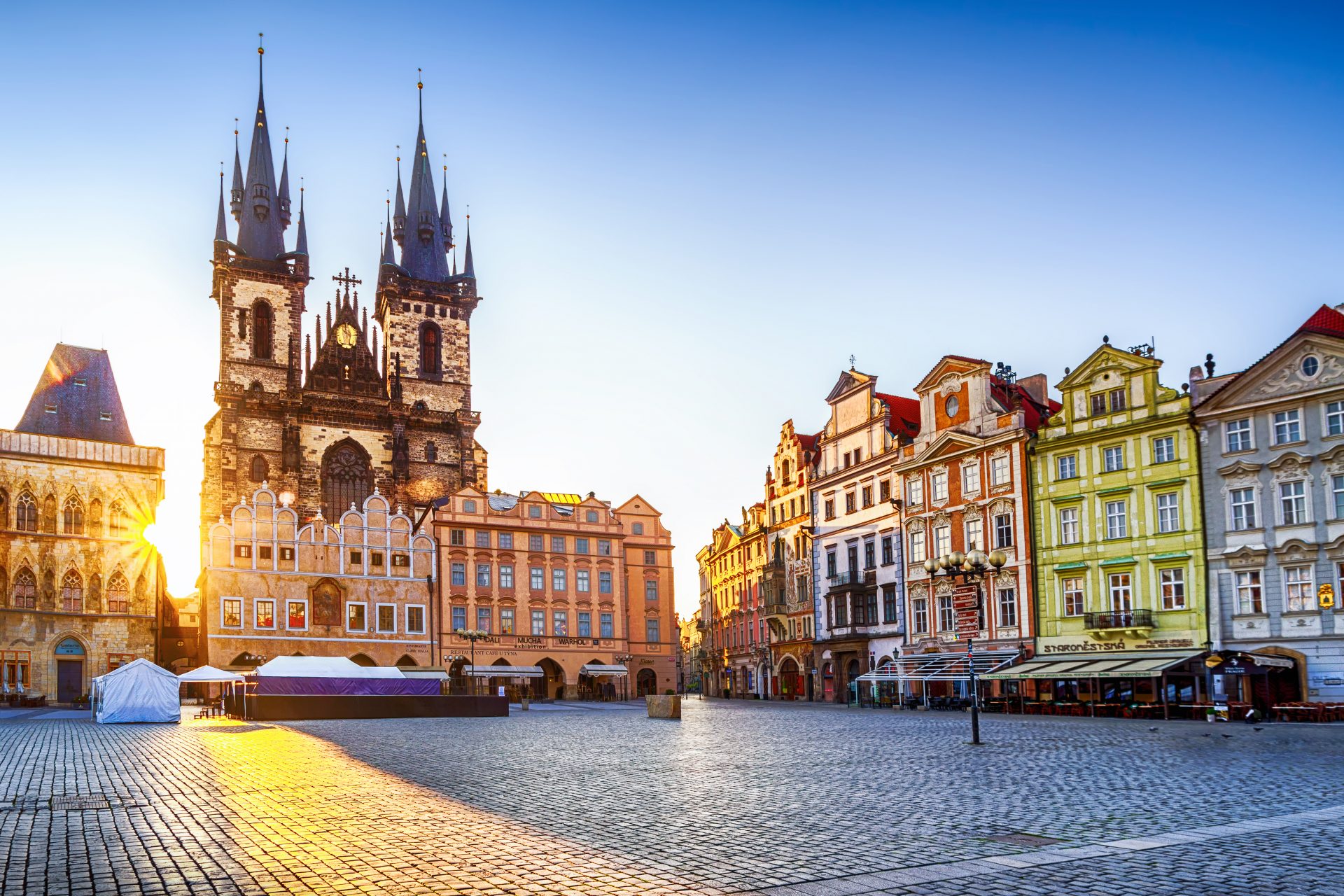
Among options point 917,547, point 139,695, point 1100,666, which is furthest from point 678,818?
point 917,547

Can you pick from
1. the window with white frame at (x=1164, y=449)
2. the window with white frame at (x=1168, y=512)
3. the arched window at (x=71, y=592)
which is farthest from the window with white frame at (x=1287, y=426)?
the arched window at (x=71, y=592)

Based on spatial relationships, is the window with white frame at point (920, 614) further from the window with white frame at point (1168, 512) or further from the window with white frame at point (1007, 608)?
the window with white frame at point (1168, 512)

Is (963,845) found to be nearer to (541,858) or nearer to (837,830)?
(837,830)

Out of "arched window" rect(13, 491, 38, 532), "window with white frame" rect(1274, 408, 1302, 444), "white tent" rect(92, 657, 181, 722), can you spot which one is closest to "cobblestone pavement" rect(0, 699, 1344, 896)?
"white tent" rect(92, 657, 181, 722)

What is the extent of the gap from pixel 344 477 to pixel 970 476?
4527cm

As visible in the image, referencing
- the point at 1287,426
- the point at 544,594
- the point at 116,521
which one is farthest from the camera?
the point at 544,594

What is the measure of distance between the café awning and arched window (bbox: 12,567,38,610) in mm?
48278

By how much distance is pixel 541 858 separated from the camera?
398 inches

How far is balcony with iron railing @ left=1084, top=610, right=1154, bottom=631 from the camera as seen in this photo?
4369 centimetres

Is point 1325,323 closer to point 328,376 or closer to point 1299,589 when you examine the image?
point 1299,589

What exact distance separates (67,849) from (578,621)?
6338 cm

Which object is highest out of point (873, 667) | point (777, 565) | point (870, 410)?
point (870, 410)

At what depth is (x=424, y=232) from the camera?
93.6 m

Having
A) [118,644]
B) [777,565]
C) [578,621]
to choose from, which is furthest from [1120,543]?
[118,644]
